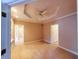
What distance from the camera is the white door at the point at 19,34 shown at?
8.48m

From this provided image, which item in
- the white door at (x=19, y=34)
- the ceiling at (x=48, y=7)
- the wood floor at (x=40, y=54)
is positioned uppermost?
the ceiling at (x=48, y=7)

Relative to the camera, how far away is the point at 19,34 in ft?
28.9

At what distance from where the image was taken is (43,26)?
11.2 meters

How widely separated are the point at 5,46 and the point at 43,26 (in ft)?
31.7

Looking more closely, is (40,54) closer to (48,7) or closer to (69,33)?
(69,33)

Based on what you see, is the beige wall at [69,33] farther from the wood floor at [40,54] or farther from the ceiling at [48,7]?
the ceiling at [48,7]

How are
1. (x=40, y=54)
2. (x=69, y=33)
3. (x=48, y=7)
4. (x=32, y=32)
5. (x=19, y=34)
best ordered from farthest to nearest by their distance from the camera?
(x=32, y=32), (x=19, y=34), (x=69, y=33), (x=40, y=54), (x=48, y=7)

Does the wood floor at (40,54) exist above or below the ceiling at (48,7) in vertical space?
below

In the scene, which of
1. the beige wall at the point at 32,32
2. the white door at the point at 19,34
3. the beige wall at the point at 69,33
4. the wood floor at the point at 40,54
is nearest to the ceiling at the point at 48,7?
the beige wall at the point at 69,33

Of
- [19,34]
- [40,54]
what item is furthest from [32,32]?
[40,54]

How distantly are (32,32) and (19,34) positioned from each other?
191 cm

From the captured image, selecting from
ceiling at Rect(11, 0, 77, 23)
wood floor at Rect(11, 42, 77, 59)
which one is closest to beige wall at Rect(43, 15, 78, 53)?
wood floor at Rect(11, 42, 77, 59)

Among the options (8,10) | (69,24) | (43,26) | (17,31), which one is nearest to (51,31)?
(43,26)

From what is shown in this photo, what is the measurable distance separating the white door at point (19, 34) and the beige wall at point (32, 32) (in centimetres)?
41
